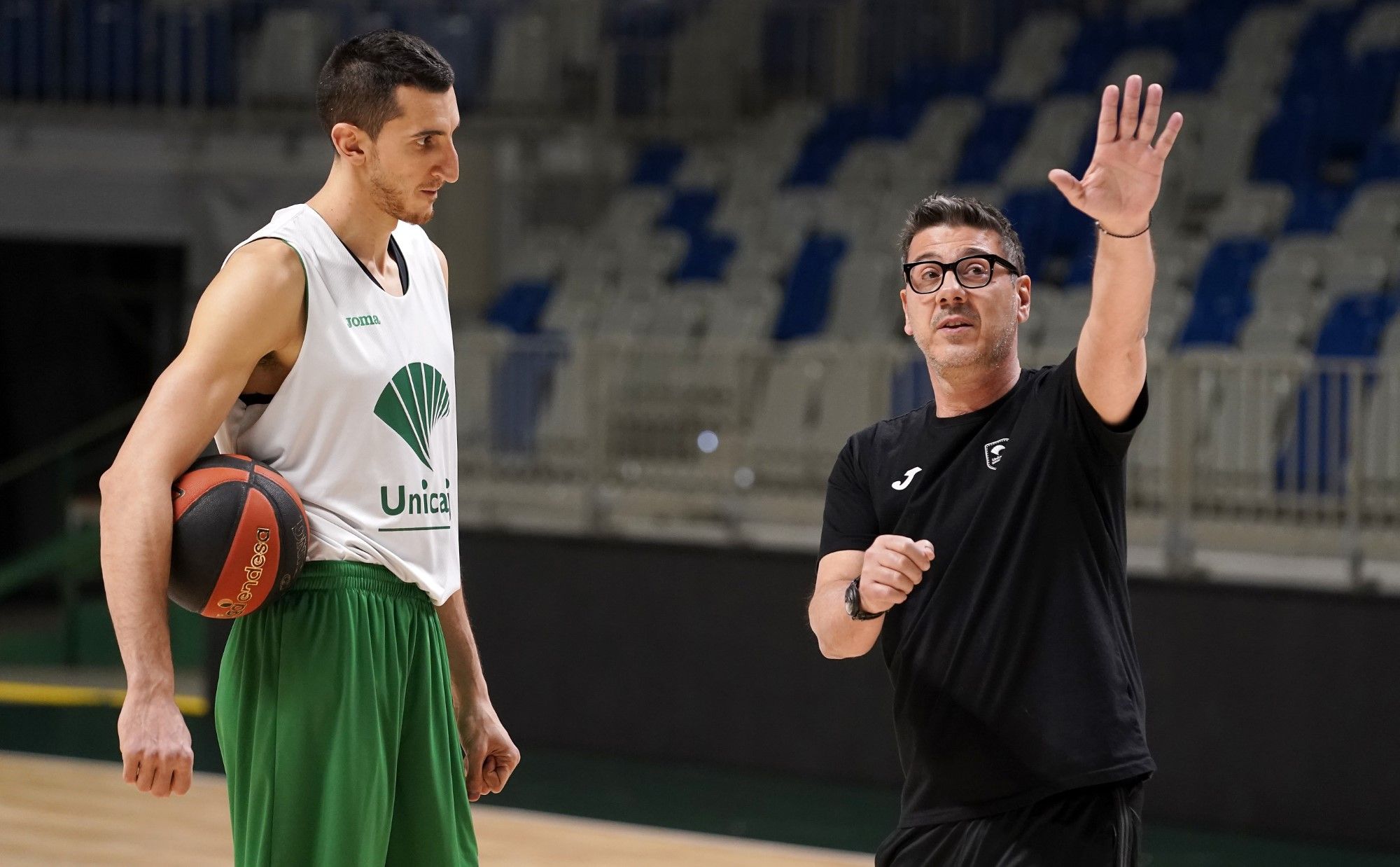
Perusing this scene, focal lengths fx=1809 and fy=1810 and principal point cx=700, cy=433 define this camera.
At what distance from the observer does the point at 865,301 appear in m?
8.84

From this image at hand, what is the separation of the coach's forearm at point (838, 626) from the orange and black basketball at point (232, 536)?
0.75m

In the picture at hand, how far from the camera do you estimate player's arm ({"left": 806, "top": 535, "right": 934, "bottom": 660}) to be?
2.34m

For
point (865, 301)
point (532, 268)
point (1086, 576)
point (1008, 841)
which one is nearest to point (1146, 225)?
point (1086, 576)

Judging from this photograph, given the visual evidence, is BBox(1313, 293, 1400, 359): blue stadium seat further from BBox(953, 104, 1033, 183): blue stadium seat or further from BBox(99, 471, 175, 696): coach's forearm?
BBox(99, 471, 175, 696): coach's forearm

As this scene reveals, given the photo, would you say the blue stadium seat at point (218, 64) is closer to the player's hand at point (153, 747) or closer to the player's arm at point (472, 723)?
the player's arm at point (472, 723)

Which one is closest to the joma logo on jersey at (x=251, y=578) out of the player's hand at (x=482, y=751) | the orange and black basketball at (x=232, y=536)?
the orange and black basketball at (x=232, y=536)

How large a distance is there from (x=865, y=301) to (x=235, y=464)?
21.6 ft

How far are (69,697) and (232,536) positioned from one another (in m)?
7.32

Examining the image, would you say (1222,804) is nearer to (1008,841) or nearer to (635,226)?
(1008,841)

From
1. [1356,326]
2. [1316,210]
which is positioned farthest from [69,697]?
[1316,210]

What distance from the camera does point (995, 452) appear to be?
260 centimetres

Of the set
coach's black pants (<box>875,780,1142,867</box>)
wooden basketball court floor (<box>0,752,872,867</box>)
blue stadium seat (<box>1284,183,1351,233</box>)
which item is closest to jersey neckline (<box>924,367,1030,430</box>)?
coach's black pants (<box>875,780,1142,867</box>)

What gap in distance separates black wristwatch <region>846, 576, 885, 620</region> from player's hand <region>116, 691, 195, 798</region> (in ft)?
2.96

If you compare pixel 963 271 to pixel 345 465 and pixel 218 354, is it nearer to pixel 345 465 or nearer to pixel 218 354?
pixel 345 465
